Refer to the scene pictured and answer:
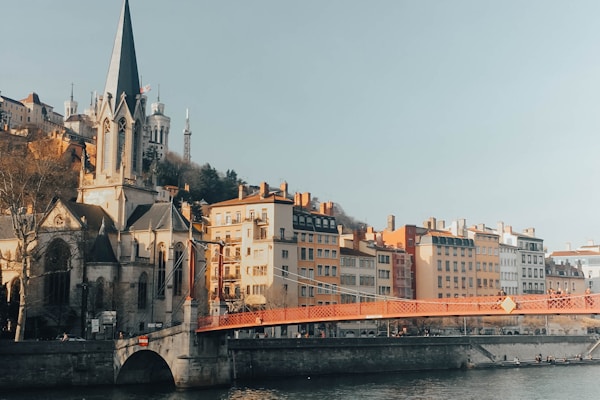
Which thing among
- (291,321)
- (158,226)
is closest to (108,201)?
(158,226)

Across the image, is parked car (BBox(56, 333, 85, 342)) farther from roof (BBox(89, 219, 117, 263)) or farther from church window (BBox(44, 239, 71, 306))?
roof (BBox(89, 219, 117, 263))

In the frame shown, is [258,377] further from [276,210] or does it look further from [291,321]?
[276,210]

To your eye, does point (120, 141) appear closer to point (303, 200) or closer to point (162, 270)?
point (162, 270)

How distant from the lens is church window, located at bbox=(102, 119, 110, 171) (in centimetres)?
7806

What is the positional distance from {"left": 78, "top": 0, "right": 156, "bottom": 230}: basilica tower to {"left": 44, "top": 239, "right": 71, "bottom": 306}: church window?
235 inches

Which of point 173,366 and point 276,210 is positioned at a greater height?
point 276,210

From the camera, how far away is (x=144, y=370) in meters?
58.7

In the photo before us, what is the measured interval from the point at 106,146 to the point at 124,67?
7.84 meters

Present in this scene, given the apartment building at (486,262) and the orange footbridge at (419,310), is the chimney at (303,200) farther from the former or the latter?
the orange footbridge at (419,310)

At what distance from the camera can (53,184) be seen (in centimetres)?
9962

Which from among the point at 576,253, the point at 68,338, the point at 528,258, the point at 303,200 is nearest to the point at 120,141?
the point at 68,338

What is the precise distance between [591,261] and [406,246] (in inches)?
2001

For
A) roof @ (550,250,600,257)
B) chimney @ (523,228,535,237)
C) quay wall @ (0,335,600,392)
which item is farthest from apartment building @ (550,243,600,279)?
quay wall @ (0,335,600,392)

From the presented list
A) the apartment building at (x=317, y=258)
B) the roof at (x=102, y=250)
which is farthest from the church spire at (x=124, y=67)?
the apartment building at (x=317, y=258)
